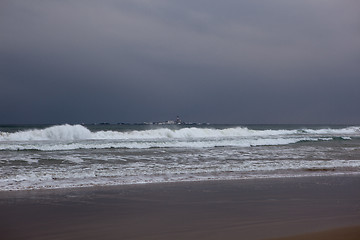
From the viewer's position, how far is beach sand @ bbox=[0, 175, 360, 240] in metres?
5.11

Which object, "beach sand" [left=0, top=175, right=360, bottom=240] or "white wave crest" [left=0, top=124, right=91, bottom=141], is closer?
"beach sand" [left=0, top=175, right=360, bottom=240]

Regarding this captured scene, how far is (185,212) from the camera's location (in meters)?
6.37

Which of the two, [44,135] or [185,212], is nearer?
[185,212]

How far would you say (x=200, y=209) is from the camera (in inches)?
260

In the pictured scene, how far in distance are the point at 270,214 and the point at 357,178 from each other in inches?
242

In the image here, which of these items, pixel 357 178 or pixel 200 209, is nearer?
pixel 200 209

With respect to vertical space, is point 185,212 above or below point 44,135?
below

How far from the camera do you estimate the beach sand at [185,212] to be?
16.8 ft

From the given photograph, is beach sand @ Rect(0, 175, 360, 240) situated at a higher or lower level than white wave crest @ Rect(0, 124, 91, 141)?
lower

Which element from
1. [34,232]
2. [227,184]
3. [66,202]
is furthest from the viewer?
[227,184]

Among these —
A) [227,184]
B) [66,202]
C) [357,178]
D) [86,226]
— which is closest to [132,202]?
[66,202]

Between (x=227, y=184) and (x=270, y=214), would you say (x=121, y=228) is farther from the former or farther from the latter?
(x=227, y=184)

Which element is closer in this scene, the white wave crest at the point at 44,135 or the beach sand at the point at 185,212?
the beach sand at the point at 185,212

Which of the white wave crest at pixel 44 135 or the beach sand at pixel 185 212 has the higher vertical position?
the white wave crest at pixel 44 135
